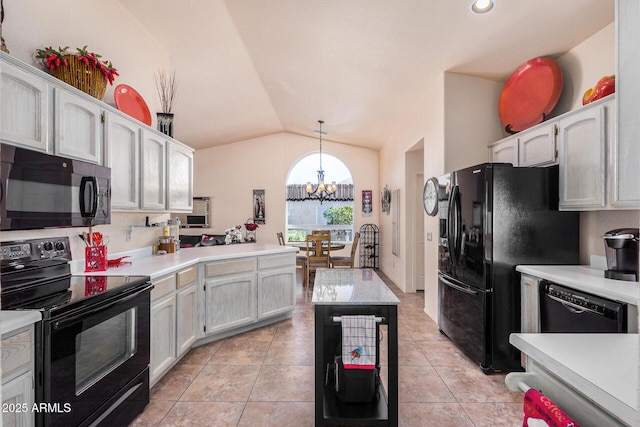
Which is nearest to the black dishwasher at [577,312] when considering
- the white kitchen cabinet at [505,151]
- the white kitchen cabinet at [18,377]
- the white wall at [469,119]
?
the white kitchen cabinet at [505,151]

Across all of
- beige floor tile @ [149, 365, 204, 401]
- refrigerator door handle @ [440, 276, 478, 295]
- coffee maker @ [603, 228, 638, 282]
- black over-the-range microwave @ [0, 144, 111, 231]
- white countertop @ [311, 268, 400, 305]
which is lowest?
beige floor tile @ [149, 365, 204, 401]

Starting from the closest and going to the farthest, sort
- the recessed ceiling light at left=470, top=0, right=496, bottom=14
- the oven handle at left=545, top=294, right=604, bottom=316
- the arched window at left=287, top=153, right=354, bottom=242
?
the oven handle at left=545, top=294, right=604, bottom=316 < the recessed ceiling light at left=470, top=0, right=496, bottom=14 < the arched window at left=287, top=153, right=354, bottom=242

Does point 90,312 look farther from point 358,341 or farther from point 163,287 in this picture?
point 358,341

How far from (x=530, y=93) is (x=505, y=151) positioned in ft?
1.86

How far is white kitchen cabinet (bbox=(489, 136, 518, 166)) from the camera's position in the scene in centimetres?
308

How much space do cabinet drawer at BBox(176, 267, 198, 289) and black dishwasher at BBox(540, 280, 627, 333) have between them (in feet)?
9.12

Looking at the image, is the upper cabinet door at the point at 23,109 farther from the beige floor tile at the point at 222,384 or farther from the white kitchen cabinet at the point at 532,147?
the white kitchen cabinet at the point at 532,147

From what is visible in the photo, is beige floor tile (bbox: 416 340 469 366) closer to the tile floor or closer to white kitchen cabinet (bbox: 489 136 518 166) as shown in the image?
the tile floor

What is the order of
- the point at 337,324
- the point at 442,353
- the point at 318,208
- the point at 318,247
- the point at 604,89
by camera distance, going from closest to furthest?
1. the point at 337,324
2. the point at 604,89
3. the point at 442,353
4. the point at 318,247
5. the point at 318,208

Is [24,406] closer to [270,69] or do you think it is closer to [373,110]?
[270,69]

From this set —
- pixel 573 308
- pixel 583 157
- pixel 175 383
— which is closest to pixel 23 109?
pixel 175 383

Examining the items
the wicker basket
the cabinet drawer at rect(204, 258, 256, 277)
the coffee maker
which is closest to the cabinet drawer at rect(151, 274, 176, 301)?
the cabinet drawer at rect(204, 258, 256, 277)

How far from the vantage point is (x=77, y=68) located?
2.05m

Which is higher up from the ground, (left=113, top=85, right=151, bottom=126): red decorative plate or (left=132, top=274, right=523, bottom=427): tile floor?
(left=113, top=85, right=151, bottom=126): red decorative plate
